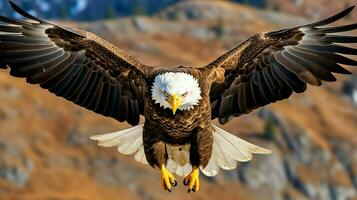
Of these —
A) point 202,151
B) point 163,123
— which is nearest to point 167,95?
point 163,123

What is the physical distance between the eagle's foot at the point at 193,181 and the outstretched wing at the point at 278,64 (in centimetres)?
122

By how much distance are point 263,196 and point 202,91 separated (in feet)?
273

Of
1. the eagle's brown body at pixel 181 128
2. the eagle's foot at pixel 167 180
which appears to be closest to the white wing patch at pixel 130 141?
the eagle's brown body at pixel 181 128

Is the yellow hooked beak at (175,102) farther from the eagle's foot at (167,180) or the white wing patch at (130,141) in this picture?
the white wing patch at (130,141)

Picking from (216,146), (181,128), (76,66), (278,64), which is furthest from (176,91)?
(216,146)

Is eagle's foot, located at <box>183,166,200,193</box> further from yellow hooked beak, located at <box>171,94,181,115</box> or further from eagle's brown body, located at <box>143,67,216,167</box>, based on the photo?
yellow hooked beak, located at <box>171,94,181,115</box>

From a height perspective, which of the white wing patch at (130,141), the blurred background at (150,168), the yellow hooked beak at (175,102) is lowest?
the blurred background at (150,168)

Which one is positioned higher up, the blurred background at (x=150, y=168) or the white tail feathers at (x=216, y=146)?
the white tail feathers at (x=216, y=146)

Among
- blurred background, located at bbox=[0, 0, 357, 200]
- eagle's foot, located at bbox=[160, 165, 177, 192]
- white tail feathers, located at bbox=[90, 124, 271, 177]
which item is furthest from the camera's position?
blurred background, located at bbox=[0, 0, 357, 200]

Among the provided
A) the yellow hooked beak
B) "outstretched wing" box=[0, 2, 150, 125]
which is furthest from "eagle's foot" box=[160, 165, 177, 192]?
the yellow hooked beak

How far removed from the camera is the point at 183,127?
11.6 meters

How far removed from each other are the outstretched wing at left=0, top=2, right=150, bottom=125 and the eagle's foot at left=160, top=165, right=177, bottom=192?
107 cm

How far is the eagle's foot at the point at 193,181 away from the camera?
39.5 ft

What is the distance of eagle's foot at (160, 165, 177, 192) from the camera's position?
1199cm
